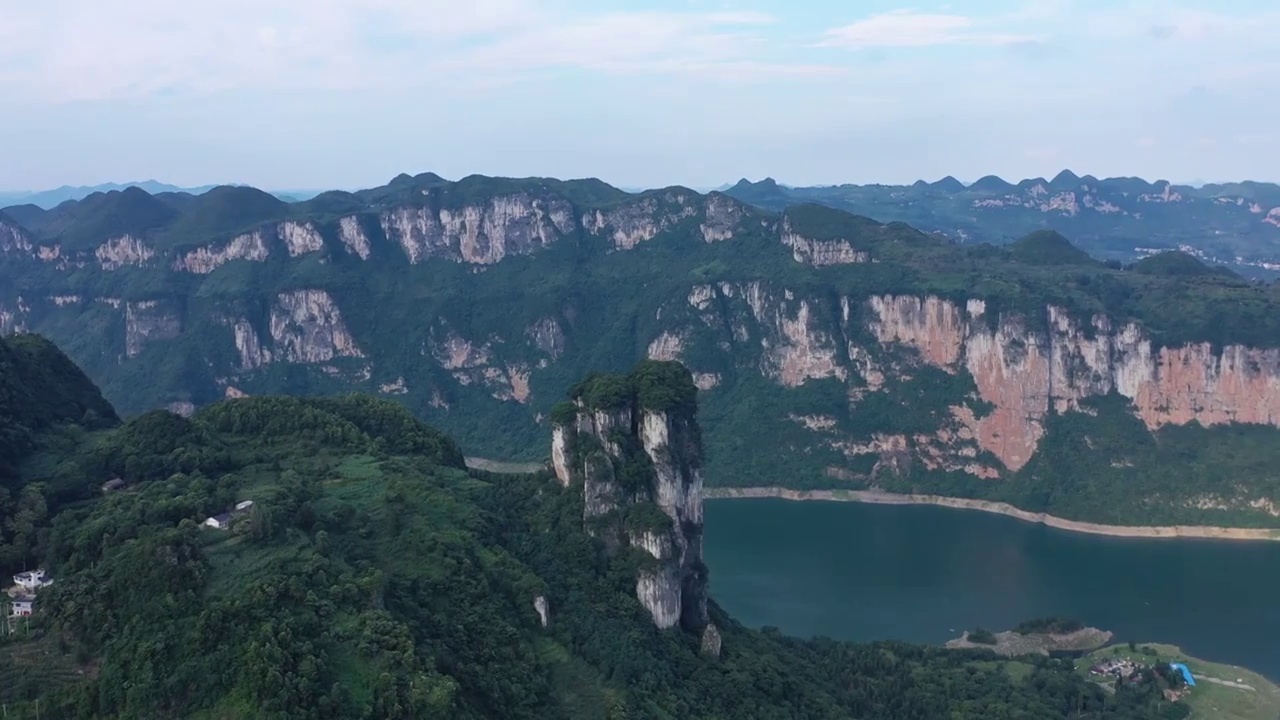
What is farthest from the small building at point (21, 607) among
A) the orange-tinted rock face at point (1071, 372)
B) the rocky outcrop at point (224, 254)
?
the rocky outcrop at point (224, 254)

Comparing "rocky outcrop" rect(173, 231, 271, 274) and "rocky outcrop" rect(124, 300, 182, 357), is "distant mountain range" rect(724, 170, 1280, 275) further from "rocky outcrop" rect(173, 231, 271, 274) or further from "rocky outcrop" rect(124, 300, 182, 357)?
"rocky outcrop" rect(124, 300, 182, 357)

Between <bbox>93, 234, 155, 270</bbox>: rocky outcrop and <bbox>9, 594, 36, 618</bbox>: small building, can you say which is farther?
<bbox>93, 234, 155, 270</bbox>: rocky outcrop

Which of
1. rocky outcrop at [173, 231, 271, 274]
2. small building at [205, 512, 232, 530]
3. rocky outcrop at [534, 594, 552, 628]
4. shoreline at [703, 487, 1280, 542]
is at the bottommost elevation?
shoreline at [703, 487, 1280, 542]

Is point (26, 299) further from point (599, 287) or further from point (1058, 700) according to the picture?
point (1058, 700)

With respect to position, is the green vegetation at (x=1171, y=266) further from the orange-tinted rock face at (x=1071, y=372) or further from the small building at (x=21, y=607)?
the small building at (x=21, y=607)

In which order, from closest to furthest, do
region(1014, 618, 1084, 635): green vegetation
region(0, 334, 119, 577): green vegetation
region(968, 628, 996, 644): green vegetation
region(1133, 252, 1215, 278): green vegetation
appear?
region(0, 334, 119, 577): green vegetation → region(968, 628, 996, 644): green vegetation → region(1014, 618, 1084, 635): green vegetation → region(1133, 252, 1215, 278): green vegetation

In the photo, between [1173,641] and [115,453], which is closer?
[115,453]

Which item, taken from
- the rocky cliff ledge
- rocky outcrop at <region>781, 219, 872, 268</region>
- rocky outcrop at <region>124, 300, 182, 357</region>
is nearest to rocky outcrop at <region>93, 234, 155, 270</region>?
rocky outcrop at <region>124, 300, 182, 357</region>

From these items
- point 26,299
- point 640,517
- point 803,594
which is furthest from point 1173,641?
point 26,299
